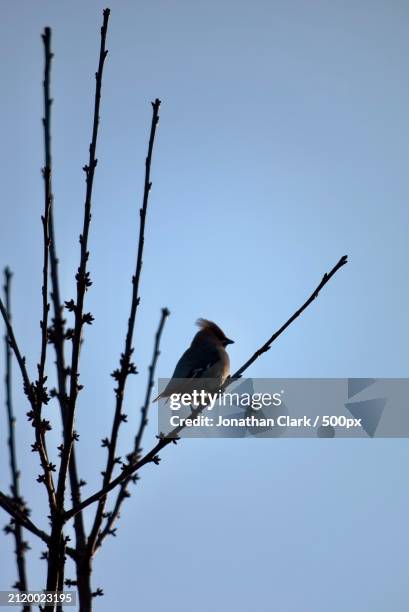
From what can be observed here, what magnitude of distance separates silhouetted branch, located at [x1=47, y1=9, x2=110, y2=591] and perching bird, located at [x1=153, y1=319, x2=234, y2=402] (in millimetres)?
3666

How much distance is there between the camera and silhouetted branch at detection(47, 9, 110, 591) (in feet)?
10.1

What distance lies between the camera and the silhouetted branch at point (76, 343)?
10.1 feet

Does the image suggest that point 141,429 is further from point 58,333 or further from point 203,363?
point 203,363

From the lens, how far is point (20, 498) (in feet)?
11.7

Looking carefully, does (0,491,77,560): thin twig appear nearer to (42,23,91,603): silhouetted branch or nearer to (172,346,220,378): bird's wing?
(42,23,91,603): silhouetted branch

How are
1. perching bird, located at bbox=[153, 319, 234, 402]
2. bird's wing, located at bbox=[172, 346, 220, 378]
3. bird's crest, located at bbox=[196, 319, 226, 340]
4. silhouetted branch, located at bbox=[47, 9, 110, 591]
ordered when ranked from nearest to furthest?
silhouetted branch, located at bbox=[47, 9, 110, 591] → perching bird, located at bbox=[153, 319, 234, 402] → bird's wing, located at bbox=[172, 346, 220, 378] → bird's crest, located at bbox=[196, 319, 226, 340]

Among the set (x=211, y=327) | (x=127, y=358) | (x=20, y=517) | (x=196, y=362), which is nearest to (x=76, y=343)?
(x=127, y=358)

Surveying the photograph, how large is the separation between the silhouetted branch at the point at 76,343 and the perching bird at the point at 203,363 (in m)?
3.67

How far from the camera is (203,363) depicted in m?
7.37

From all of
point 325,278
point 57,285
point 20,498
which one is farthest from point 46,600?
point 325,278

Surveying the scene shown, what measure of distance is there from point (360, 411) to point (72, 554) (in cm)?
229

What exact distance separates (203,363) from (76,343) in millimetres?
4282

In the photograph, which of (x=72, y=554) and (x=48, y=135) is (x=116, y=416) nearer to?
(x=72, y=554)

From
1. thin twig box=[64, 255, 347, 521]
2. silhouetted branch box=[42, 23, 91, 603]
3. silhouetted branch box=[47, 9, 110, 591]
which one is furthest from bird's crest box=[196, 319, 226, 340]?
silhouetted branch box=[47, 9, 110, 591]
